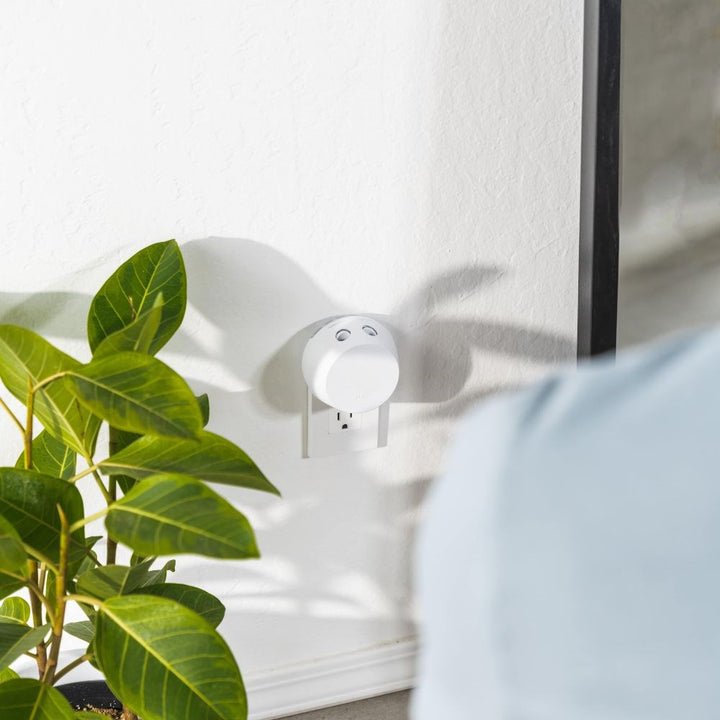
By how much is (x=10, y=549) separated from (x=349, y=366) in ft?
1.23

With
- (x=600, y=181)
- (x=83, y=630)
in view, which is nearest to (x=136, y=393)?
(x=83, y=630)

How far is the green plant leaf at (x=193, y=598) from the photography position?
69 centimetres

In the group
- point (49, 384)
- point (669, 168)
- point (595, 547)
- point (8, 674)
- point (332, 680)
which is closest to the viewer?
point (595, 547)

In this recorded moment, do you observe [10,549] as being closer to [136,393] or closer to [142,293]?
[136,393]

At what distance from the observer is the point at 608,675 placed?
0.21m

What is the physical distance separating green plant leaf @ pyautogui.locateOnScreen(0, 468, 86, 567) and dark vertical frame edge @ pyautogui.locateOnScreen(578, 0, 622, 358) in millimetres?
595

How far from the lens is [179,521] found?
1.78 ft

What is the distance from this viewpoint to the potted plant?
21.6 inches

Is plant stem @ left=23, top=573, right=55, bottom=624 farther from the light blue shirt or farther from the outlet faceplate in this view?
the light blue shirt

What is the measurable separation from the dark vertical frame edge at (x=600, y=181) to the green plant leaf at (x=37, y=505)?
0.60 meters

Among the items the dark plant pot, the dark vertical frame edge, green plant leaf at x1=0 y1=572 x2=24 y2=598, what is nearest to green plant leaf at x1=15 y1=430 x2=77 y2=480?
green plant leaf at x1=0 y1=572 x2=24 y2=598

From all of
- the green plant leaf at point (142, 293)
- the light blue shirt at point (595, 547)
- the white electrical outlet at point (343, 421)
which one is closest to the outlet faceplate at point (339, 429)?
the white electrical outlet at point (343, 421)

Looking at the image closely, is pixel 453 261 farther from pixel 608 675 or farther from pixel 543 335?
pixel 608 675

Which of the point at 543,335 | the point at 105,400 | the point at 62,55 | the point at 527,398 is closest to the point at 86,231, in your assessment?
the point at 62,55
